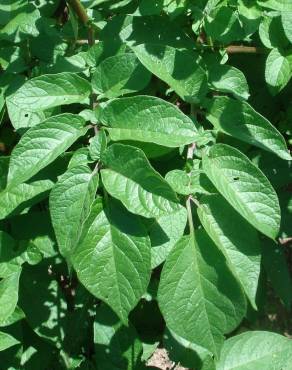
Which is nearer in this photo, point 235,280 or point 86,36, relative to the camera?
point 235,280

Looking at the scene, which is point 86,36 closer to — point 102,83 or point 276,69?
point 102,83

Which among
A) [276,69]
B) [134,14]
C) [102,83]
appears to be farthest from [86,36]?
[276,69]

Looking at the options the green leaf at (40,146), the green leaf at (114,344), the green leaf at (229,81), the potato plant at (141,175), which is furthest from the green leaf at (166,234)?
the green leaf at (114,344)

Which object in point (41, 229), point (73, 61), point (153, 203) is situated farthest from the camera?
point (41, 229)

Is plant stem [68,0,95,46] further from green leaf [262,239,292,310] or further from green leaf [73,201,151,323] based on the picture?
green leaf [262,239,292,310]

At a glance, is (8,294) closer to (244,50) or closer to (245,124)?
(245,124)

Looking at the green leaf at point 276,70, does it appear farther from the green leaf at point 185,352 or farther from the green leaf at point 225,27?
the green leaf at point 185,352

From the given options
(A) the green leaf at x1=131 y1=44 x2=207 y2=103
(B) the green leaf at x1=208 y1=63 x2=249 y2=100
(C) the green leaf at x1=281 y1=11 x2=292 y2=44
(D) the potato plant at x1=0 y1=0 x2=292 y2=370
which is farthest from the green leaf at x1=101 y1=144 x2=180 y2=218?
(C) the green leaf at x1=281 y1=11 x2=292 y2=44
